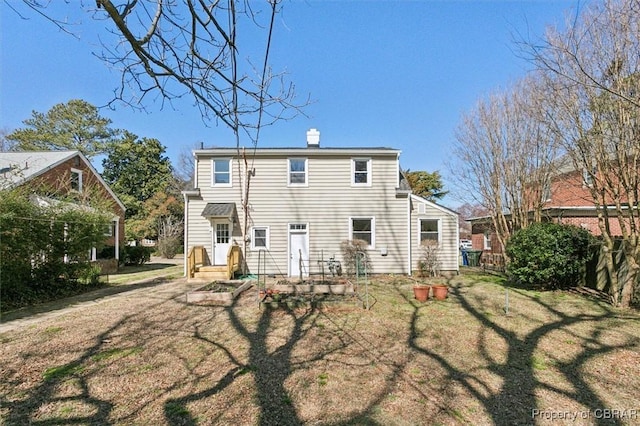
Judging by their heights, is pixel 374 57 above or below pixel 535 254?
above

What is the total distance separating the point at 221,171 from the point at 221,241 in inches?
116

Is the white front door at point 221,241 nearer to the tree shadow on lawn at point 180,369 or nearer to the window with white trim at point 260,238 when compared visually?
the window with white trim at point 260,238

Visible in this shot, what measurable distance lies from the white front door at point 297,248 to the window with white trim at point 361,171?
2950 mm

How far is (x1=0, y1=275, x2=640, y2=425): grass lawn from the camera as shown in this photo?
3.39 meters

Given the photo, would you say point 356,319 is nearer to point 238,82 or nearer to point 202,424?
point 202,424

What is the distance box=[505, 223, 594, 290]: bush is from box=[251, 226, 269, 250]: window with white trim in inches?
357

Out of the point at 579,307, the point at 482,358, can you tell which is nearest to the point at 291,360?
the point at 482,358

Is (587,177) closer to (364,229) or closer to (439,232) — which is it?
(439,232)

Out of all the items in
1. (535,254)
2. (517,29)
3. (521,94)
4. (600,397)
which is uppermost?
(521,94)

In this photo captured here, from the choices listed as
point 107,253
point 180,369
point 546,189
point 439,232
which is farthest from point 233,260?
point 546,189

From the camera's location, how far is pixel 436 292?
880cm

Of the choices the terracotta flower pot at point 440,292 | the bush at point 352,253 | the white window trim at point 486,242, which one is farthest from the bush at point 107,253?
the white window trim at point 486,242

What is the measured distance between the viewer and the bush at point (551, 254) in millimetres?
9727

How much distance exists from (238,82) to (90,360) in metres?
4.63
